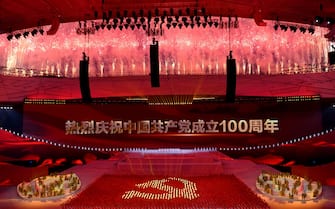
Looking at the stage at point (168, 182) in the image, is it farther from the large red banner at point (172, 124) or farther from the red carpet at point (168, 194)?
the large red banner at point (172, 124)

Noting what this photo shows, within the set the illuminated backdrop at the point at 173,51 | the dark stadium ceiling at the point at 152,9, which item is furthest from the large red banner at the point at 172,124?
the illuminated backdrop at the point at 173,51

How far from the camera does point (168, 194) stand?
663cm

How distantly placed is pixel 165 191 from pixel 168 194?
10.2 inches

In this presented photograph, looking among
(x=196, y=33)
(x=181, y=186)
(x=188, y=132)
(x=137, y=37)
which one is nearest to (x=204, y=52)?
(x=196, y=33)

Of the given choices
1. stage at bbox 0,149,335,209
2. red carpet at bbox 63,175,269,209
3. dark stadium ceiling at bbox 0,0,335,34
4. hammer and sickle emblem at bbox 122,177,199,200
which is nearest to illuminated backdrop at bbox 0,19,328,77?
dark stadium ceiling at bbox 0,0,335,34

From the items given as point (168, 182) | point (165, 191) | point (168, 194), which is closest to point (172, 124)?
point (168, 182)

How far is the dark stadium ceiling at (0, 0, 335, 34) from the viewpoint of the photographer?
24.2 ft

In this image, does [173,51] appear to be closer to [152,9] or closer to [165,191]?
[152,9]

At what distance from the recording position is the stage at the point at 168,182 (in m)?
6.08

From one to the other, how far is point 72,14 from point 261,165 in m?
6.27

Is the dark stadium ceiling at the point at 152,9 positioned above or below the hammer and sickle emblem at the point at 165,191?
above

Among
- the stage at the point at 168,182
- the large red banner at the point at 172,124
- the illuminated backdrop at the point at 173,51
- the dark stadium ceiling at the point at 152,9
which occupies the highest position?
the dark stadium ceiling at the point at 152,9

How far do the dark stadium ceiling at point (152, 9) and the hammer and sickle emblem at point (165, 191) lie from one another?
12.0 ft

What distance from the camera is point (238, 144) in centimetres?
827
